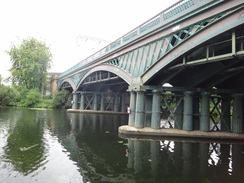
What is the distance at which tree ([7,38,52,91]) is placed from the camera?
46.2 m

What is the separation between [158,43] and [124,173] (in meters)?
9.47

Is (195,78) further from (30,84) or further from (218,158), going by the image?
(30,84)

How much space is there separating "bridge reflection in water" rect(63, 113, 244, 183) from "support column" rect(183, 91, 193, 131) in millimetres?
1956

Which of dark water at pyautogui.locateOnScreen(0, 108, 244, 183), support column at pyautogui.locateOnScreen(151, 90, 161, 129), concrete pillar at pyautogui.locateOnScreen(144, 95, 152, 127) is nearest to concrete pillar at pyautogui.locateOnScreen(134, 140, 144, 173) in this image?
dark water at pyautogui.locateOnScreen(0, 108, 244, 183)

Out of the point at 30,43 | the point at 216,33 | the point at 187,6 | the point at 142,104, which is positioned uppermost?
the point at 30,43

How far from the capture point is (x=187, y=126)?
13523 millimetres

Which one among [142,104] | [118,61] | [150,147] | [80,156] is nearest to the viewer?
[80,156]

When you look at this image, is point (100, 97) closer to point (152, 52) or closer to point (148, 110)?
point (148, 110)

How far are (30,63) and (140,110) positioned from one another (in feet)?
137

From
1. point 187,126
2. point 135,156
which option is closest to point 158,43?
point 187,126

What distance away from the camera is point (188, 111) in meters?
13.6

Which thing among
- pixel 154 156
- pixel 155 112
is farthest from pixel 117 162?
pixel 155 112

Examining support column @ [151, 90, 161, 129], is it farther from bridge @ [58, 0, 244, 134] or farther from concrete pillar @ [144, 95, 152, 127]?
concrete pillar @ [144, 95, 152, 127]

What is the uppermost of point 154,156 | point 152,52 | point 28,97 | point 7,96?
point 152,52
